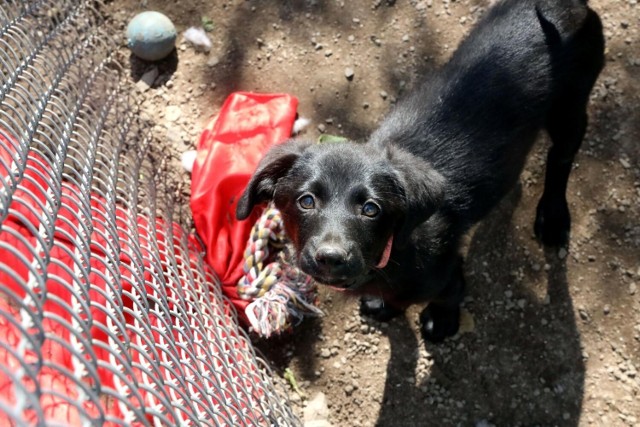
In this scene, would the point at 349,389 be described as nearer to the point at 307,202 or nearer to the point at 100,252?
the point at 307,202

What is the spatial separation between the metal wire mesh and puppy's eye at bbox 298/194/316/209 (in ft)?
2.05

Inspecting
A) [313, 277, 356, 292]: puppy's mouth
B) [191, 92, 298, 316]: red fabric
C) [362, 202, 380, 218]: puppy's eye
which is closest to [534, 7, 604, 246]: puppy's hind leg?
[362, 202, 380, 218]: puppy's eye

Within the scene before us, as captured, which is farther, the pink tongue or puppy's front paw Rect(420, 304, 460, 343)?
puppy's front paw Rect(420, 304, 460, 343)

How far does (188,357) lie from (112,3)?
102 inches

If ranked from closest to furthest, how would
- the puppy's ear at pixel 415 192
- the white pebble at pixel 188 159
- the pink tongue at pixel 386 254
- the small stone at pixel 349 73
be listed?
the puppy's ear at pixel 415 192, the pink tongue at pixel 386 254, the white pebble at pixel 188 159, the small stone at pixel 349 73

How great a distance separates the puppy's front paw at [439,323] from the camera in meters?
2.94

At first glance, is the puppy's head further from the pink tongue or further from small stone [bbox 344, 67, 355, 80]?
small stone [bbox 344, 67, 355, 80]

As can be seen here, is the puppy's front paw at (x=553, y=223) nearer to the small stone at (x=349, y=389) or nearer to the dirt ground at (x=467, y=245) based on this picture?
the dirt ground at (x=467, y=245)

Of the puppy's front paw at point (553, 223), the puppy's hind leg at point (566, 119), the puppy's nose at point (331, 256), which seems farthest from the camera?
the puppy's front paw at point (553, 223)

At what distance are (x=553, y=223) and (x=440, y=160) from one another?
0.96 m

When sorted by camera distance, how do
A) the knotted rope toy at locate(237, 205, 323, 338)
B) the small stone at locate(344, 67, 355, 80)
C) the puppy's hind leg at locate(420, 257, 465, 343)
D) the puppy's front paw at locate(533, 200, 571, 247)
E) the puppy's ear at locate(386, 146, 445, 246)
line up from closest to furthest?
the puppy's ear at locate(386, 146, 445, 246)
the puppy's hind leg at locate(420, 257, 465, 343)
the knotted rope toy at locate(237, 205, 323, 338)
the puppy's front paw at locate(533, 200, 571, 247)
the small stone at locate(344, 67, 355, 80)

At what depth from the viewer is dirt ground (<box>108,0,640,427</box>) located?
292 cm

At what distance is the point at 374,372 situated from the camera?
118 inches

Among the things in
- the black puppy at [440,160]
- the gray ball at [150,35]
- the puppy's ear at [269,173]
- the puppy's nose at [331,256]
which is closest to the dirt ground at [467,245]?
the gray ball at [150,35]
